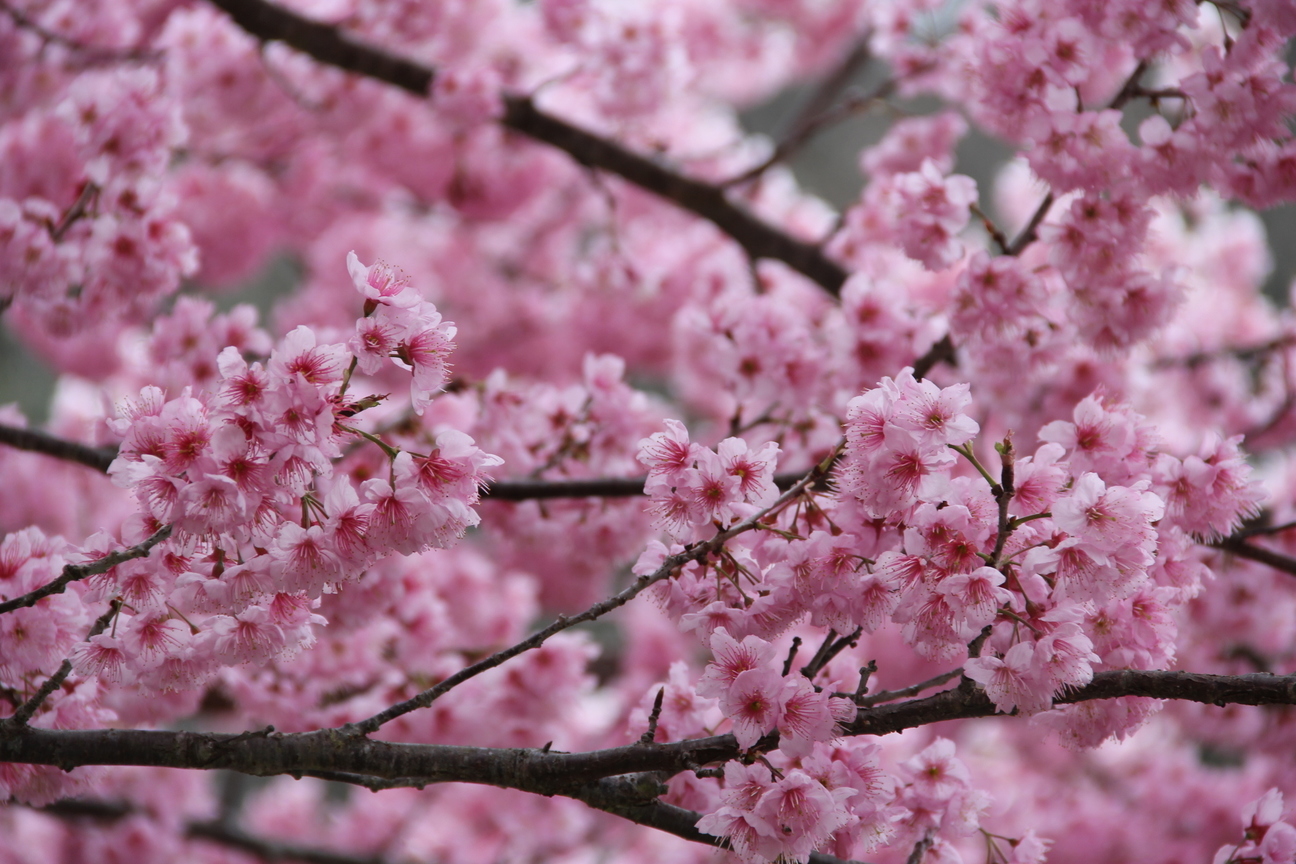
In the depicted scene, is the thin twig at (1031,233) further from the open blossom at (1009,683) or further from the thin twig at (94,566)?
the thin twig at (94,566)

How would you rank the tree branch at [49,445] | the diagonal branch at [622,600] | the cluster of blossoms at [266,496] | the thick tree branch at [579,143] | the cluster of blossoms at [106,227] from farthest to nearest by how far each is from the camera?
the thick tree branch at [579,143] → the cluster of blossoms at [106,227] → the tree branch at [49,445] → the diagonal branch at [622,600] → the cluster of blossoms at [266,496]

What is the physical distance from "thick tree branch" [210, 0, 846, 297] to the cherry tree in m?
0.01

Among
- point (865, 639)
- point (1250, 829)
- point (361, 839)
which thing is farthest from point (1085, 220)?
point (361, 839)

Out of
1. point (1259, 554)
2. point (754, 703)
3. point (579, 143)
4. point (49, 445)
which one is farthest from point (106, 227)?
point (1259, 554)

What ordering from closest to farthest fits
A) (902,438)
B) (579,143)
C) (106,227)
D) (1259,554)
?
(902,438) < (1259,554) < (106,227) < (579,143)

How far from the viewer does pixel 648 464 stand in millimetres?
1314

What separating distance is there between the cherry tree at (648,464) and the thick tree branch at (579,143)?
15 mm

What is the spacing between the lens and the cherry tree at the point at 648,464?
1201 mm

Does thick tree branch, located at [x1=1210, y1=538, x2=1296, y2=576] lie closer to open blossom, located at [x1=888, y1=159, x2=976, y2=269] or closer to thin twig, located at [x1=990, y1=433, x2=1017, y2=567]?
open blossom, located at [x1=888, y1=159, x2=976, y2=269]

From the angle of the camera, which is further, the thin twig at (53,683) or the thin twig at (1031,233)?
the thin twig at (1031,233)

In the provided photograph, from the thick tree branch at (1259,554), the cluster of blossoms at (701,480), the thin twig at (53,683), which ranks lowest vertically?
the thick tree branch at (1259,554)

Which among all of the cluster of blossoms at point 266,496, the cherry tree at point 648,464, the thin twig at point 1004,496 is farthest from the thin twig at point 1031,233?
the cluster of blossoms at point 266,496

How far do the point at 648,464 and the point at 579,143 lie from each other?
189cm

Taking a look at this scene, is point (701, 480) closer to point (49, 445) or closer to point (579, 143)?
point (49, 445)
